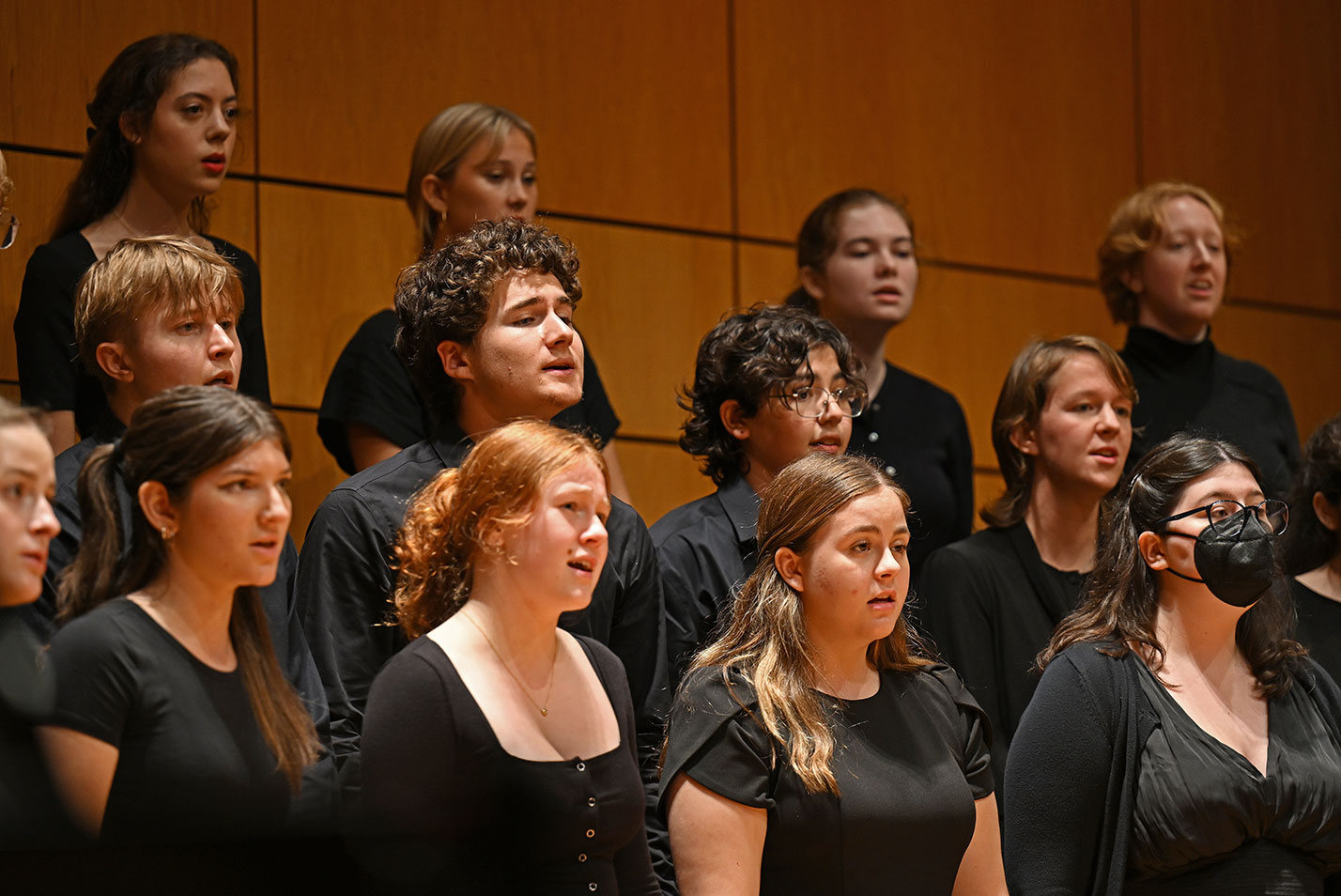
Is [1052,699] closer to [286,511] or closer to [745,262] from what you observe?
[286,511]

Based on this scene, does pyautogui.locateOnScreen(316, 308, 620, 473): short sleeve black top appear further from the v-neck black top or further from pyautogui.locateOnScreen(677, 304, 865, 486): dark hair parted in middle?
the v-neck black top

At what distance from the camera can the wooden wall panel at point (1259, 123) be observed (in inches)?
193

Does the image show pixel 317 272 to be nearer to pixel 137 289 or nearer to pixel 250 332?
pixel 250 332

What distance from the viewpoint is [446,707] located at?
6.07 feet

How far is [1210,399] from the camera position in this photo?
370cm

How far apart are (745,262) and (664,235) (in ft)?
0.80

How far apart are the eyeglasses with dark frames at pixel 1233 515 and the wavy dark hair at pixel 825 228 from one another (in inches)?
47.8

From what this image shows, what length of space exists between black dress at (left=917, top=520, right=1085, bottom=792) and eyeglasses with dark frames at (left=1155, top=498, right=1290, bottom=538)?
42 centimetres

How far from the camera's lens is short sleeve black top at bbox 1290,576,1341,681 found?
2.93 m

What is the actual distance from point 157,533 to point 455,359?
75 cm

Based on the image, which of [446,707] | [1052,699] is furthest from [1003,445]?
[446,707]

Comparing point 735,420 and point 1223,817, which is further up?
point 735,420

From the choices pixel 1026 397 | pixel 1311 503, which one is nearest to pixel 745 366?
pixel 1026 397

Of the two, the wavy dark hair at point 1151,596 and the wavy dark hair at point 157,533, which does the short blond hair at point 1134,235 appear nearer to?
the wavy dark hair at point 1151,596
